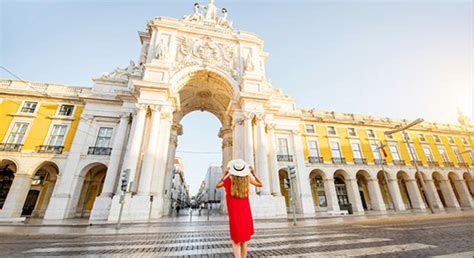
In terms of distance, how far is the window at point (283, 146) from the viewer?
62.9ft

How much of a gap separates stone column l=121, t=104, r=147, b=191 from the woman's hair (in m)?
12.0

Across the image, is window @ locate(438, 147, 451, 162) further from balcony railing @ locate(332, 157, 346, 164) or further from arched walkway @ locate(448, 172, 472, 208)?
balcony railing @ locate(332, 157, 346, 164)

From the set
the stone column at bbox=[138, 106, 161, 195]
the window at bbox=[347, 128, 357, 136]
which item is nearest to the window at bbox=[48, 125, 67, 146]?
the stone column at bbox=[138, 106, 161, 195]

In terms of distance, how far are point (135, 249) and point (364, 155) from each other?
993 inches

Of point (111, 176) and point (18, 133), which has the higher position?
point (18, 133)

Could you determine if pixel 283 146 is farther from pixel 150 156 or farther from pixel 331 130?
pixel 150 156

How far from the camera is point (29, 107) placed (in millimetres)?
16141

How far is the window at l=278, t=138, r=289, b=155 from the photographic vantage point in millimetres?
19184

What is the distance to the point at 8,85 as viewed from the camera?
54.7 feet

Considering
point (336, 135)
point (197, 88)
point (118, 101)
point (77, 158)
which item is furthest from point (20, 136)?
point (336, 135)

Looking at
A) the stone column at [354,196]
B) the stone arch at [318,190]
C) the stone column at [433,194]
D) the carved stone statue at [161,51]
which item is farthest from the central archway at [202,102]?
Result: the stone column at [433,194]

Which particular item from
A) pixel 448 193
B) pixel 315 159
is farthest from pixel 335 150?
pixel 448 193

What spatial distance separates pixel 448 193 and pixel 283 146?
77.9ft

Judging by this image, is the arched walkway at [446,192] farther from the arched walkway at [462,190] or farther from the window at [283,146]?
the window at [283,146]
